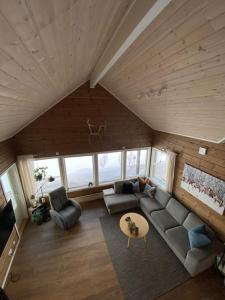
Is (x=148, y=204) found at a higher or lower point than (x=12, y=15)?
lower

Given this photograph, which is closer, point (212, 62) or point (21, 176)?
point (212, 62)

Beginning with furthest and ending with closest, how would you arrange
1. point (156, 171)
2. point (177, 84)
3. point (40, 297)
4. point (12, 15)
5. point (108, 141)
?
point (156, 171) < point (108, 141) < point (40, 297) < point (177, 84) < point (12, 15)

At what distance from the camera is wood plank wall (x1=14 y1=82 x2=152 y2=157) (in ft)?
14.0

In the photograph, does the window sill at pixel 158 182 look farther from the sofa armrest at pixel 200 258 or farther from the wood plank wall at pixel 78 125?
the sofa armrest at pixel 200 258

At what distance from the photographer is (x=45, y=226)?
4.25m

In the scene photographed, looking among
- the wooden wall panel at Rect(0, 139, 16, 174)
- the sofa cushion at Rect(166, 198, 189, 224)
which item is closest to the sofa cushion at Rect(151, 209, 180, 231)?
the sofa cushion at Rect(166, 198, 189, 224)

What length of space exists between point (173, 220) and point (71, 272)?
2730mm

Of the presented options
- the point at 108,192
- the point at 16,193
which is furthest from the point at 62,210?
the point at 108,192

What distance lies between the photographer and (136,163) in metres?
6.00

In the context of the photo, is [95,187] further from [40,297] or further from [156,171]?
[40,297]

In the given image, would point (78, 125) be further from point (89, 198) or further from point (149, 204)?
point (149, 204)

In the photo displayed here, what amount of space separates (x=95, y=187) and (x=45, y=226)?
1943 mm

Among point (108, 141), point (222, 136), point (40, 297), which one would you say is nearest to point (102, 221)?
point (40, 297)

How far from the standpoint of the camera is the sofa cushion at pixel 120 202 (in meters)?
4.57
